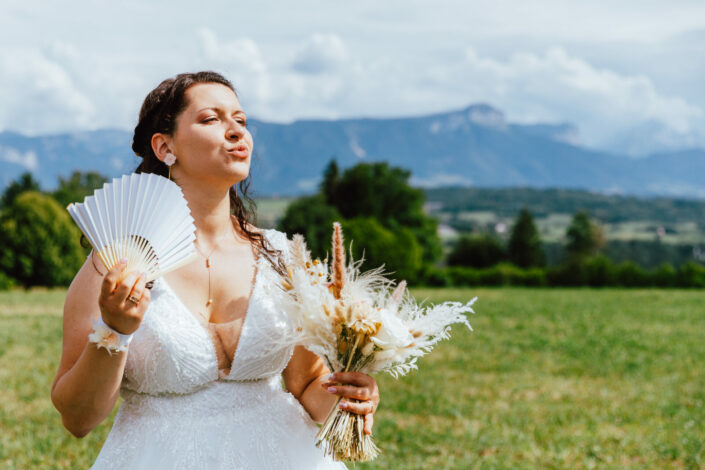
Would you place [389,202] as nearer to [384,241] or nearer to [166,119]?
[384,241]

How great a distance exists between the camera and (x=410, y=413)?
977 cm

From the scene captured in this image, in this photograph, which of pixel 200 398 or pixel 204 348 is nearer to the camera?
pixel 204 348

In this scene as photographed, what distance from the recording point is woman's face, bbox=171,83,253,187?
2.81 metres

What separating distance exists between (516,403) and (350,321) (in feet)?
28.8

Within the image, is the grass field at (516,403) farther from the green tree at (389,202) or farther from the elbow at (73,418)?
the green tree at (389,202)

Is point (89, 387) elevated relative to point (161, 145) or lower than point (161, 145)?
lower

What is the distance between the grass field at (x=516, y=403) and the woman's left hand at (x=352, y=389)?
15.5 ft

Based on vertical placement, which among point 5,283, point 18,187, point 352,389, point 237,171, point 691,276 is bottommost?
point 5,283

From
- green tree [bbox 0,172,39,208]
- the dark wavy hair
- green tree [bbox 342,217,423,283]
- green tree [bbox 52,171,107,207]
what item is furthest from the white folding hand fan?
green tree [bbox 0,172,39,208]

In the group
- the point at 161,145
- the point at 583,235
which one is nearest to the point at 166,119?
the point at 161,145

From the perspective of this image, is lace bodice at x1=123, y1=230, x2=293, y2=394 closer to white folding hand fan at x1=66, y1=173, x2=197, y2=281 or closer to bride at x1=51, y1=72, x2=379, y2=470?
bride at x1=51, y1=72, x2=379, y2=470

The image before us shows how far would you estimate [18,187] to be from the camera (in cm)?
8769

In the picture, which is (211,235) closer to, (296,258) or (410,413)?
(296,258)

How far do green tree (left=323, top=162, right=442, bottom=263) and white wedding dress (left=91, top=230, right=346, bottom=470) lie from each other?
268ft
